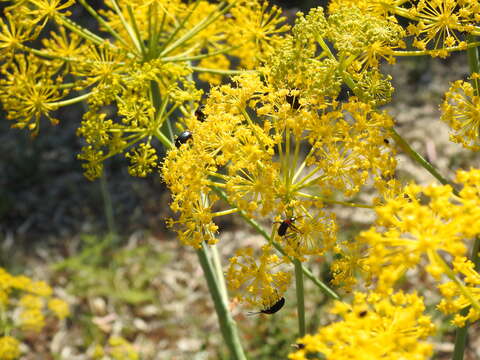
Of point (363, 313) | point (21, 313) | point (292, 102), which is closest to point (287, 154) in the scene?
point (292, 102)

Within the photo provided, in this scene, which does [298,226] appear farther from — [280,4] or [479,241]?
[280,4]

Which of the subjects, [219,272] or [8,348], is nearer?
[219,272]

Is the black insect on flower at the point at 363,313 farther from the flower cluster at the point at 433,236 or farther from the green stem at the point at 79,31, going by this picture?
the green stem at the point at 79,31

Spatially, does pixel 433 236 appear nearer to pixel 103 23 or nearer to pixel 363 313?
pixel 363 313

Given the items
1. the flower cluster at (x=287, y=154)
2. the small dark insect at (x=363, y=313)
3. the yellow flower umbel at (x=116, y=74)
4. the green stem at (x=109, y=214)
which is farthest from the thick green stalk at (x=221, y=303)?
the green stem at (x=109, y=214)

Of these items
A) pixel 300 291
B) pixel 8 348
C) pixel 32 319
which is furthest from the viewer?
A: pixel 32 319

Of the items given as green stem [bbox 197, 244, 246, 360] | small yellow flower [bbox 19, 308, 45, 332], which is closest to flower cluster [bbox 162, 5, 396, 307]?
green stem [bbox 197, 244, 246, 360]
